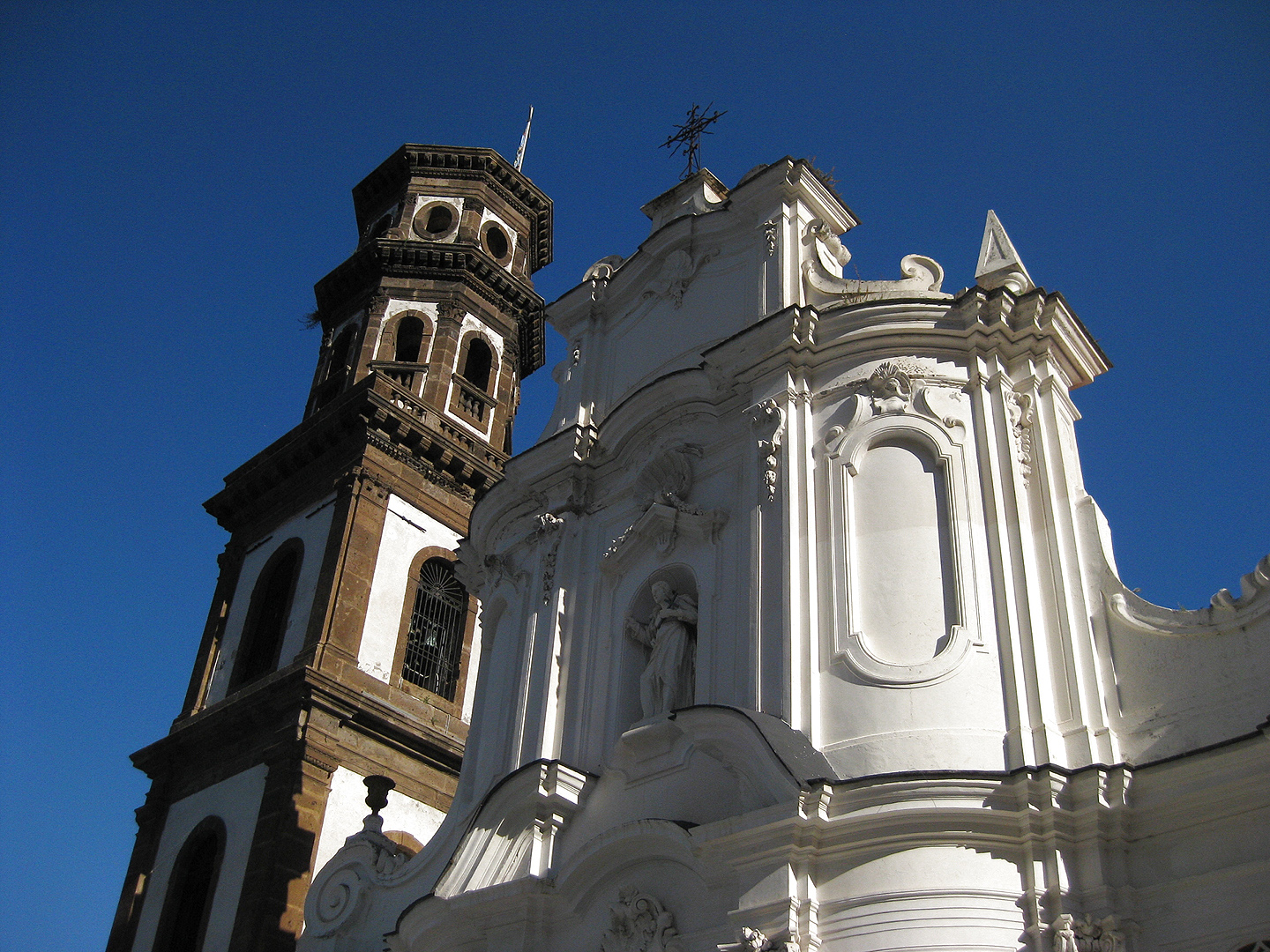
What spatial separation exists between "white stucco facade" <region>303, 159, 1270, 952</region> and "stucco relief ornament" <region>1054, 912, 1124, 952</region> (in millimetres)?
23

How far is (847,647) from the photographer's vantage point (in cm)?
1180

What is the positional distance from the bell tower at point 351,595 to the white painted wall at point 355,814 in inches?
1.3

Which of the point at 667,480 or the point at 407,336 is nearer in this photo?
the point at 667,480

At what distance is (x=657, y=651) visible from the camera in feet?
43.6

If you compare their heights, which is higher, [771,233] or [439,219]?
[439,219]

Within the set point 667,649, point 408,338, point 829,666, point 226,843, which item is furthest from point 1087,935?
point 408,338

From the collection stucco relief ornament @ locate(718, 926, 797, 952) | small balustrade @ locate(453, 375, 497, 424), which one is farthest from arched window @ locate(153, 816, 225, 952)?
stucco relief ornament @ locate(718, 926, 797, 952)

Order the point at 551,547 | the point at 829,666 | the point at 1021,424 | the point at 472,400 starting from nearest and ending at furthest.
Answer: the point at 829,666 → the point at 1021,424 → the point at 551,547 → the point at 472,400

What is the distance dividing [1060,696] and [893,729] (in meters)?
1.42

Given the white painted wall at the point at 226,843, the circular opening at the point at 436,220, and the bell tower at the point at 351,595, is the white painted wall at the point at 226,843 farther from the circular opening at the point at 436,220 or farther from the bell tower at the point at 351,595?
the circular opening at the point at 436,220

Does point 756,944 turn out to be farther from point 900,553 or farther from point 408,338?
point 408,338

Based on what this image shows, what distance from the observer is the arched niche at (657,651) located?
42.7ft

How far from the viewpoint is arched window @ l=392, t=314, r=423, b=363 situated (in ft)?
92.1

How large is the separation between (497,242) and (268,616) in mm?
11029
